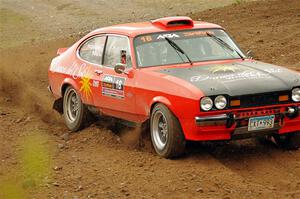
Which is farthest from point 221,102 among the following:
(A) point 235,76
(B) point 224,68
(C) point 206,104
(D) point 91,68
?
(D) point 91,68

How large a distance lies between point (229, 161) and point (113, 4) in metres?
20.5

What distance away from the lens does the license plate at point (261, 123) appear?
7.47 m

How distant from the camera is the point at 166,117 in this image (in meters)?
7.62

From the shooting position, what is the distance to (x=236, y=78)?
7699 millimetres

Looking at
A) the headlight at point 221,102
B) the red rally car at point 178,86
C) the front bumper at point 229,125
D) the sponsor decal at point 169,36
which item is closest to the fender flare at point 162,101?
the red rally car at point 178,86

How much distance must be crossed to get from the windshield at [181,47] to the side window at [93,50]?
87 cm

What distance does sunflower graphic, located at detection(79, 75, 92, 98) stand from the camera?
945 centimetres

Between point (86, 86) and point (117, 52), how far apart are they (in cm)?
75

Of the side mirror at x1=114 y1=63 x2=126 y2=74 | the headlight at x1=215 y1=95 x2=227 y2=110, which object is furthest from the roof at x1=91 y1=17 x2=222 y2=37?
the headlight at x1=215 y1=95 x2=227 y2=110

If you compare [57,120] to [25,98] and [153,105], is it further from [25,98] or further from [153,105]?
[153,105]

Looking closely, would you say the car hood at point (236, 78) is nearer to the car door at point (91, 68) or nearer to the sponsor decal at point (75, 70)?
the car door at point (91, 68)

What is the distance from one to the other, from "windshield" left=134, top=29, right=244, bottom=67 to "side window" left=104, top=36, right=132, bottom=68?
16cm

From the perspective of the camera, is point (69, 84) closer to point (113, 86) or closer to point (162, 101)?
point (113, 86)

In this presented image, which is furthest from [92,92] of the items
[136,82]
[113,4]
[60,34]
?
[113,4]
